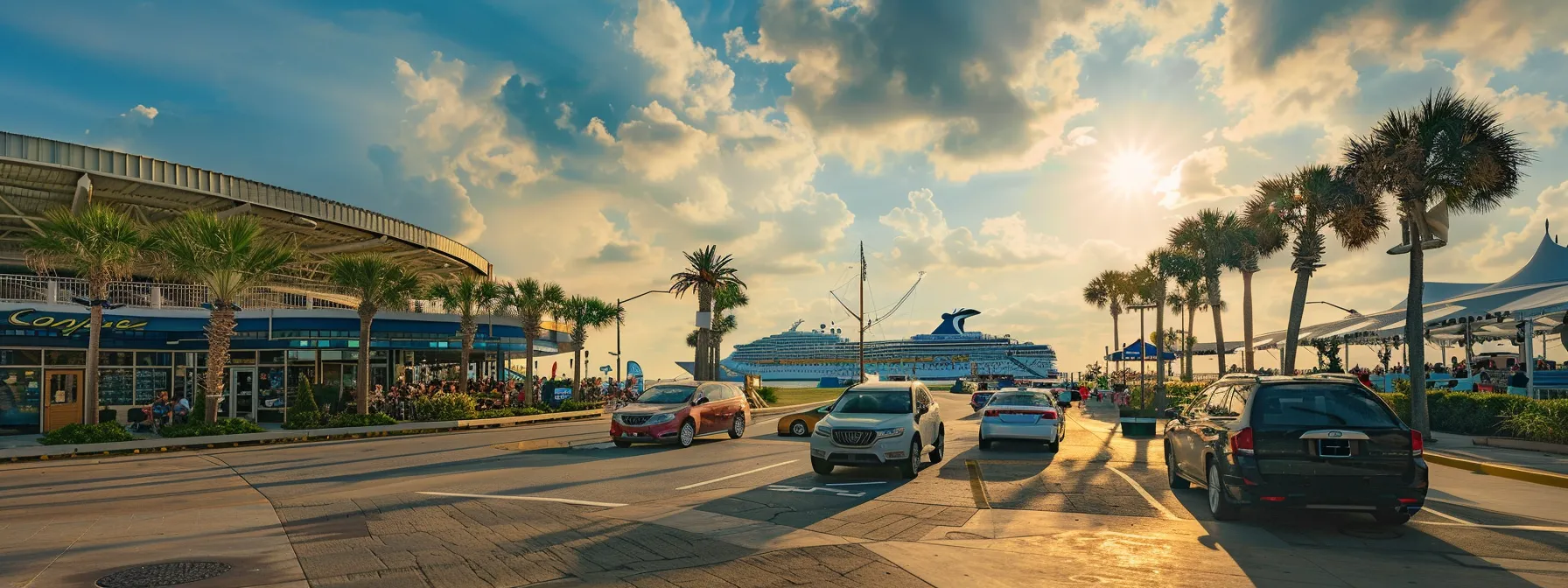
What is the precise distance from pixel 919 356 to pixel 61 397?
91.2 m

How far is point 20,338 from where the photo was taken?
26859 millimetres

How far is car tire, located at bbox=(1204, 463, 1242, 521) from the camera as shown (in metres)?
9.22

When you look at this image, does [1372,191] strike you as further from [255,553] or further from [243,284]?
[243,284]

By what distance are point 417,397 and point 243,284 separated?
7645 millimetres

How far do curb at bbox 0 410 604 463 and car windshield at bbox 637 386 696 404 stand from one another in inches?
383

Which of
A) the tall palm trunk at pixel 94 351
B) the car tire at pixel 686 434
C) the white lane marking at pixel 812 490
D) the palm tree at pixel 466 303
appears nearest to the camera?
the white lane marking at pixel 812 490

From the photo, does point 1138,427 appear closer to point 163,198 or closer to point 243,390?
point 243,390

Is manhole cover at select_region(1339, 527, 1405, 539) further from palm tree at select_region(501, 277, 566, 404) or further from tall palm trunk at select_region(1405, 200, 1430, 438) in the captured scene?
palm tree at select_region(501, 277, 566, 404)

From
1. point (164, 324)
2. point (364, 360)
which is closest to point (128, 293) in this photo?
point (164, 324)

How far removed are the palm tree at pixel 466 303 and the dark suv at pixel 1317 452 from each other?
3045 cm

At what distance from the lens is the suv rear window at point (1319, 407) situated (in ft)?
28.5

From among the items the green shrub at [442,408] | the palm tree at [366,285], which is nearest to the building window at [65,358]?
the palm tree at [366,285]

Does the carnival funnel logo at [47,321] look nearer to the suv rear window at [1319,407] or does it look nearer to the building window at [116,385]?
the building window at [116,385]

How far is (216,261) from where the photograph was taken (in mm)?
23219
